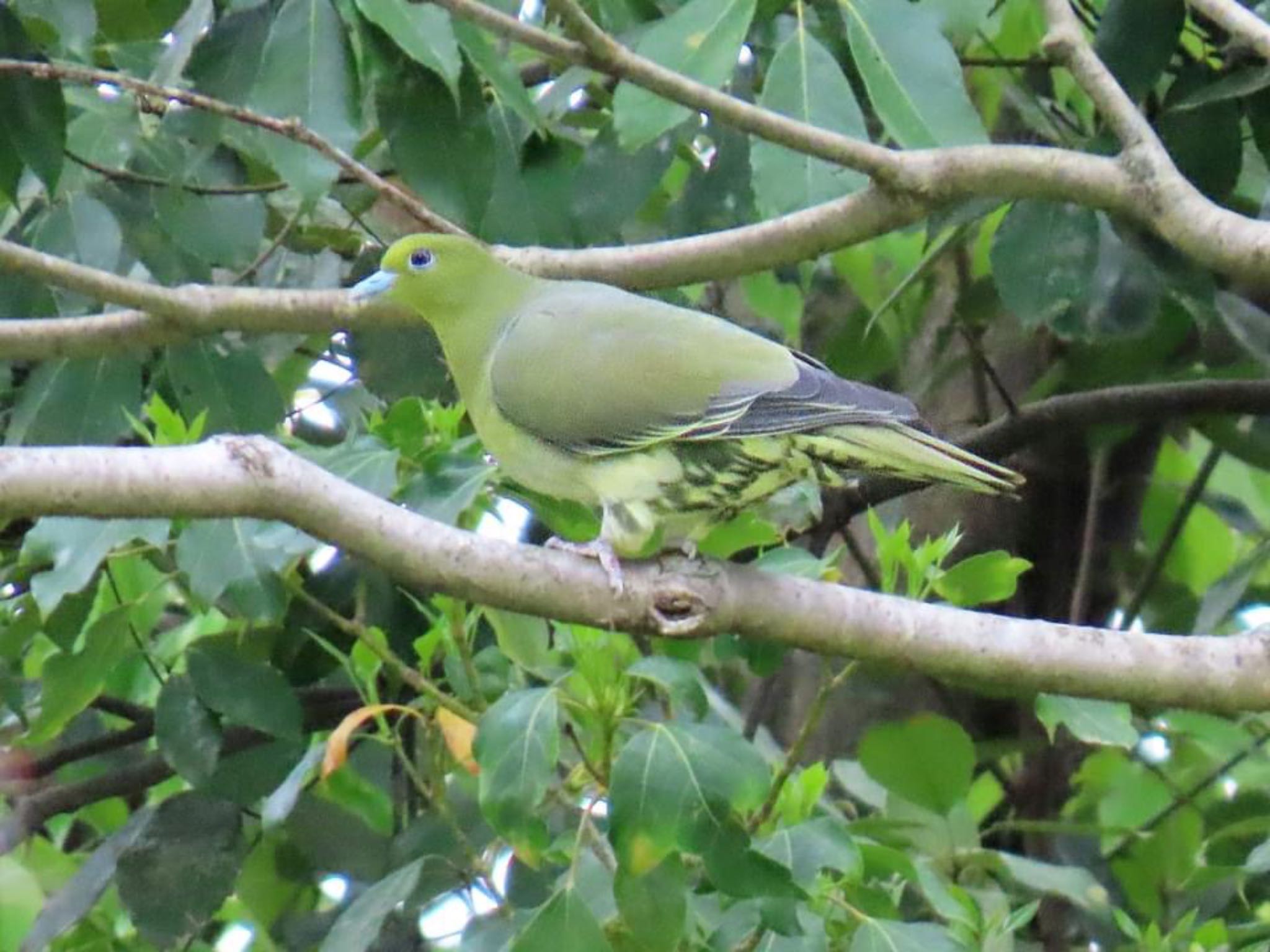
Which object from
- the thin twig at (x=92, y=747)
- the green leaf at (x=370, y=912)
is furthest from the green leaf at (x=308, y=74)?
the thin twig at (x=92, y=747)

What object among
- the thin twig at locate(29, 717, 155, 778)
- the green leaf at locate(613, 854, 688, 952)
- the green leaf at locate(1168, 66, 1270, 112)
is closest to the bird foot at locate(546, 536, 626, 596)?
the green leaf at locate(613, 854, 688, 952)

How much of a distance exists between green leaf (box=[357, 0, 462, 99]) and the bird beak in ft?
1.10

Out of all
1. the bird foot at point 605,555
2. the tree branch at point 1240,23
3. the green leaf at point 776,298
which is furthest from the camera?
the green leaf at point 776,298

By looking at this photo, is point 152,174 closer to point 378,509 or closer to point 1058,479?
point 378,509

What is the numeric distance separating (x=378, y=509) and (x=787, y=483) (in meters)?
0.73

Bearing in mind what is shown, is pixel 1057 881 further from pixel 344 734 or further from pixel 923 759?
pixel 344 734

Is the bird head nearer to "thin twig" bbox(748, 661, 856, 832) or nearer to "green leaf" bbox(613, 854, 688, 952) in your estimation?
"thin twig" bbox(748, 661, 856, 832)

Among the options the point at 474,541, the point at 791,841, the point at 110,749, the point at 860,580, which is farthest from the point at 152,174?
the point at 860,580

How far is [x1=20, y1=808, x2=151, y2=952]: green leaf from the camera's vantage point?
272 cm

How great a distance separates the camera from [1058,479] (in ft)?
12.7

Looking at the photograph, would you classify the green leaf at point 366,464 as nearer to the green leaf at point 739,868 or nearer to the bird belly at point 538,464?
the bird belly at point 538,464

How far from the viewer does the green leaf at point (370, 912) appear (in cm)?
245

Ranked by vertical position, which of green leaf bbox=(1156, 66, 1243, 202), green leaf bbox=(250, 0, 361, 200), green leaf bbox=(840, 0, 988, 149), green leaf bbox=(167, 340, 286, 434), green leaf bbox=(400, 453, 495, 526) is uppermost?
green leaf bbox=(840, 0, 988, 149)

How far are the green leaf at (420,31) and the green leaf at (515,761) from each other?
0.77m
